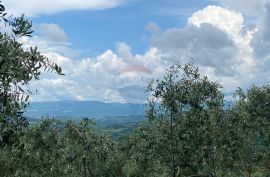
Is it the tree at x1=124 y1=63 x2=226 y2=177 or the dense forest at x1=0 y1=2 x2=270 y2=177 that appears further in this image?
the tree at x1=124 y1=63 x2=226 y2=177

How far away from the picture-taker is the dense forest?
9.19m

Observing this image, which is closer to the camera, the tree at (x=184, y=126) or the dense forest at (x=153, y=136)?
the dense forest at (x=153, y=136)

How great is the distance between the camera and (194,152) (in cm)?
5025

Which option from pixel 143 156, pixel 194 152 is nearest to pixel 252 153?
pixel 143 156

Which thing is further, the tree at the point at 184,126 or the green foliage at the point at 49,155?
the tree at the point at 184,126

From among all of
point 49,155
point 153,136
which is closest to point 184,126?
point 153,136

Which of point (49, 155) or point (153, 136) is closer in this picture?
point (49, 155)

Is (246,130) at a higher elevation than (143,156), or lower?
higher

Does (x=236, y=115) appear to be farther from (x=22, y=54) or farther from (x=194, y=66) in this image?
(x=22, y=54)

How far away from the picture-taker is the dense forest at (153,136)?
919cm

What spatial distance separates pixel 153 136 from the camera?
50062mm

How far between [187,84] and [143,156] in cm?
3899

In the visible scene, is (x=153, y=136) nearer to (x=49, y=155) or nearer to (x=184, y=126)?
(x=184, y=126)

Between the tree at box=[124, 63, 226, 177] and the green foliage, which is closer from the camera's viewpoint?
the green foliage
